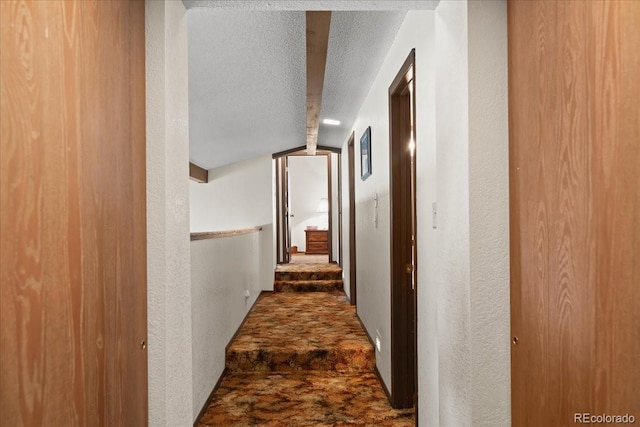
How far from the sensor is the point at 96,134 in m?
0.85

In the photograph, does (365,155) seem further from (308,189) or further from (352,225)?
(308,189)

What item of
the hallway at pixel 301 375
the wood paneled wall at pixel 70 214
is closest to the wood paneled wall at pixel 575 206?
the wood paneled wall at pixel 70 214

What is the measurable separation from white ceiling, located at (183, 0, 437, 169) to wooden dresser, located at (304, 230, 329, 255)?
15.8 ft

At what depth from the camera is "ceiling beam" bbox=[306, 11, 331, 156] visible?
200 cm

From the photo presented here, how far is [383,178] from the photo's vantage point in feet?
9.52

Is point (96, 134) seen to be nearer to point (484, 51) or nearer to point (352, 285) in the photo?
point (484, 51)

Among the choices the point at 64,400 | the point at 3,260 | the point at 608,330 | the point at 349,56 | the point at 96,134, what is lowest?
the point at 64,400

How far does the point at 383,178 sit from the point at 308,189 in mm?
7291

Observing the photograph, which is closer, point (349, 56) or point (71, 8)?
point (71, 8)

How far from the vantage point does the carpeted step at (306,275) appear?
6.21 metres

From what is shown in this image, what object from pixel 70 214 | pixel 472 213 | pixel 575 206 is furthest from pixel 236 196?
pixel 575 206

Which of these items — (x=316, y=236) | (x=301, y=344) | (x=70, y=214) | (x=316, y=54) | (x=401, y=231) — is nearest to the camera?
(x=70, y=214)

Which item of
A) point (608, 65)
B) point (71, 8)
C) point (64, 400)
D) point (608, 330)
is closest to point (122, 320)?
point (64, 400)

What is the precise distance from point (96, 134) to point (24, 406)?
506 mm
